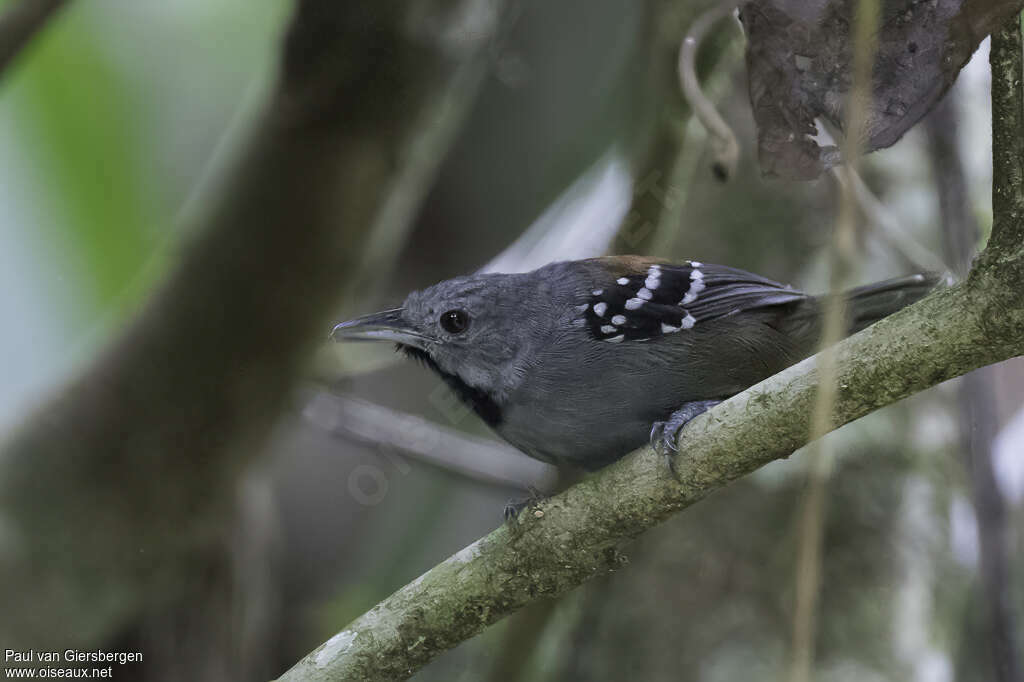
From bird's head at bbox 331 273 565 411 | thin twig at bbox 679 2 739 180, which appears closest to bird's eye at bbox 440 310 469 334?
bird's head at bbox 331 273 565 411

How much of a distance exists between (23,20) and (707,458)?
296 centimetres

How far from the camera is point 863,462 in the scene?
4.64m

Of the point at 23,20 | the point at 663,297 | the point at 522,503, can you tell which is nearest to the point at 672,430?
the point at 522,503

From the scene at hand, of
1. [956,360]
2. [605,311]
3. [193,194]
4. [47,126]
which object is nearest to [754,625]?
[605,311]

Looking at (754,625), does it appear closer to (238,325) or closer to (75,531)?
(238,325)

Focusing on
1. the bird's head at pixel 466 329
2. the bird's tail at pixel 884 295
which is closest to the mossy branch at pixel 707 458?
the bird's head at pixel 466 329

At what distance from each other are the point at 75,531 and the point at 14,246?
144 centimetres

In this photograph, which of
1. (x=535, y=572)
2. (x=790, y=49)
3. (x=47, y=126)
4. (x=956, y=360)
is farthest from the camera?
(x=47, y=126)

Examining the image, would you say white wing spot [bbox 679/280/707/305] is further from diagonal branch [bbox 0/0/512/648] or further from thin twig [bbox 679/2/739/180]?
diagonal branch [bbox 0/0/512/648]

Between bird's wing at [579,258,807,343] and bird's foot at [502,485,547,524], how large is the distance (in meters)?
0.59

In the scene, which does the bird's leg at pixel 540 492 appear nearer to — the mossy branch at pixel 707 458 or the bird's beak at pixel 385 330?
the mossy branch at pixel 707 458

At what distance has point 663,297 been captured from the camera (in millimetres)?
3574

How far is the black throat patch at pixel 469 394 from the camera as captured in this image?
11.8 ft

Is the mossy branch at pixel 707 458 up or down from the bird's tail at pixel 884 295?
down
